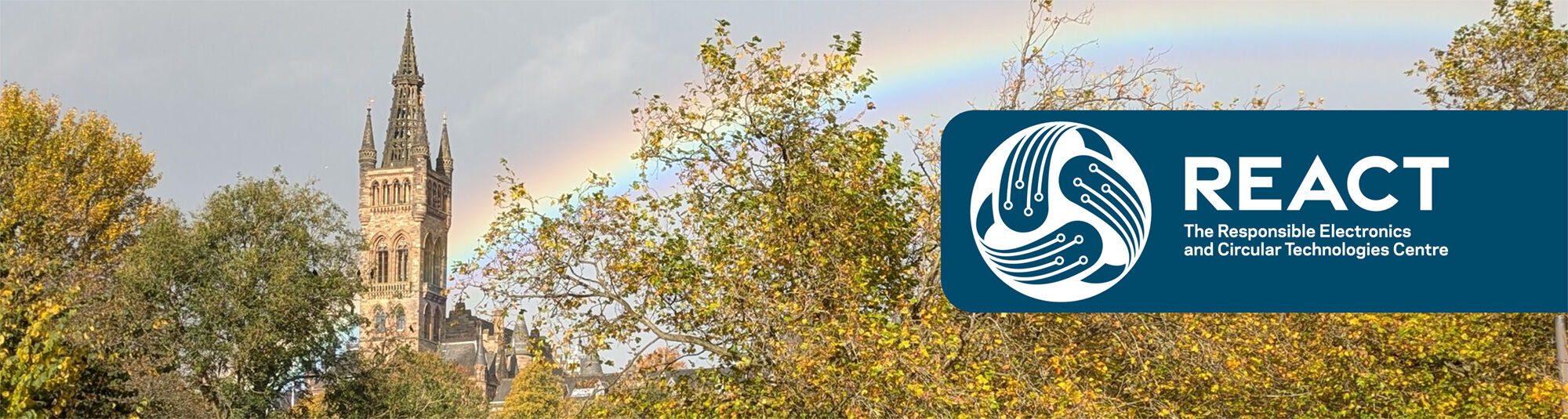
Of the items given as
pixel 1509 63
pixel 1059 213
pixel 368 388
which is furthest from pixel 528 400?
pixel 1059 213

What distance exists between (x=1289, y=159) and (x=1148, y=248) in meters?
1.45

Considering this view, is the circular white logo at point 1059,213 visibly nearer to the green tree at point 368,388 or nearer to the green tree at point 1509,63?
the green tree at point 1509,63

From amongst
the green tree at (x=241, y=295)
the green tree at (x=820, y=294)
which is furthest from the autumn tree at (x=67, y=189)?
the green tree at (x=820, y=294)

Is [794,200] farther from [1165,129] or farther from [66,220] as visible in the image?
[66,220]

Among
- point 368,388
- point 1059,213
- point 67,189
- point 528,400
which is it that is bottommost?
point 528,400

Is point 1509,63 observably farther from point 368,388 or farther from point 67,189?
point 67,189

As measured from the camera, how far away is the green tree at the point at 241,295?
42.9m

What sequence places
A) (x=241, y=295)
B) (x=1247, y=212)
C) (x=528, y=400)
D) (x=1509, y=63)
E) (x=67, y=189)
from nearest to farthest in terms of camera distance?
(x=1247, y=212) < (x=1509, y=63) < (x=241, y=295) < (x=67, y=189) < (x=528, y=400)

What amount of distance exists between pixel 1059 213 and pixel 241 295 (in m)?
33.8

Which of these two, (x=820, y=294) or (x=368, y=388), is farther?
(x=368, y=388)

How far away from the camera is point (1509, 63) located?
2786 cm

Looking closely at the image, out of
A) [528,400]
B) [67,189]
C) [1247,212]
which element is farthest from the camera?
[528,400]

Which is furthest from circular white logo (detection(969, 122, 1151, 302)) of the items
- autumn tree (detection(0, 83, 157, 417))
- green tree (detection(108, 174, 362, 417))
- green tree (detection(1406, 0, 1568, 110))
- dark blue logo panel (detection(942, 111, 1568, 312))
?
green tree (detection(108, 174, 362, 417))

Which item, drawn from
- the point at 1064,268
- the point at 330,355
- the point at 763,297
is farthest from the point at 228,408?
the point at 1064,268
